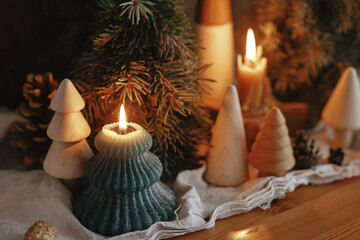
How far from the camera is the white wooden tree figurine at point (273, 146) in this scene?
2.02 feet

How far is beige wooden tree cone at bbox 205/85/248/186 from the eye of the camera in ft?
2.06

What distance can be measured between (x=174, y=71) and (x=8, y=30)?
1.26 ft

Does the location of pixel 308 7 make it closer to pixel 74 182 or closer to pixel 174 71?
pixel 174 71

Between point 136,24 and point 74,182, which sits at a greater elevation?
point 136,24

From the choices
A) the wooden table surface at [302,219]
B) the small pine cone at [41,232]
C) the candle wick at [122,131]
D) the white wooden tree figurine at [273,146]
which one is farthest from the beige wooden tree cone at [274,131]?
the small pine cone at [41,232]

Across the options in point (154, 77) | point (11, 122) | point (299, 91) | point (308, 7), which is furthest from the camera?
point (299, 91)

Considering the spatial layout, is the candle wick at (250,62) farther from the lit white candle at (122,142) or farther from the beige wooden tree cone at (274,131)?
the lit white candle at (122,142)

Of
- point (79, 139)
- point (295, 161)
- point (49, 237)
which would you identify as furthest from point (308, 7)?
point (49, 237)

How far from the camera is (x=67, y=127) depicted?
0.55 metres

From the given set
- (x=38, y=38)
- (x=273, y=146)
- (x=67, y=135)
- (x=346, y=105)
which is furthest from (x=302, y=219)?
(x=38, y=38)

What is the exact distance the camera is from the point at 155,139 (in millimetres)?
609

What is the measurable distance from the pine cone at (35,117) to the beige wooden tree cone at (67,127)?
0.28 feet

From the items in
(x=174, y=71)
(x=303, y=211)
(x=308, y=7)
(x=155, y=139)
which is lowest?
(x=303, y=211)

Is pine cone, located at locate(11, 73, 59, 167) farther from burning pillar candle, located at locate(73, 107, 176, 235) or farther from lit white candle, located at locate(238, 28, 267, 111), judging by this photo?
lit white candle, located at locate(238, 28, 267, 111)
